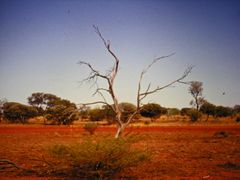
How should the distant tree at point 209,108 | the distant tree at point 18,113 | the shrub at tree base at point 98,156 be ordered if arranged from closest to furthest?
the shrub at tree base at point 98,156, the distant tree at point 18,113, the distant tree at point 209,108

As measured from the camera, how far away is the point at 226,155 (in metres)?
13.6

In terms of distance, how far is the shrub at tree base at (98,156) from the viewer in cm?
779

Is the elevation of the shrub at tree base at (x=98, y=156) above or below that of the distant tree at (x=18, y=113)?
below

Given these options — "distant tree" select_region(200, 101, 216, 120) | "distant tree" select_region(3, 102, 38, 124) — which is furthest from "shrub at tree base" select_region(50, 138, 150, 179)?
"distant tree" select_region(200, 101, 216, 120)

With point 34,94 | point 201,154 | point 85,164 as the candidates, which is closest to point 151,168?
point 85,164

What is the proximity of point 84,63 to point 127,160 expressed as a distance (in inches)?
141

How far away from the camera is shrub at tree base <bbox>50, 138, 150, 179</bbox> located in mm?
7793

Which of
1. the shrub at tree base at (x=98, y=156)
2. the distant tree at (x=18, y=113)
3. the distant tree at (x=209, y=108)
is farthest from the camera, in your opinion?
the distant tree at (x=209, y=108)

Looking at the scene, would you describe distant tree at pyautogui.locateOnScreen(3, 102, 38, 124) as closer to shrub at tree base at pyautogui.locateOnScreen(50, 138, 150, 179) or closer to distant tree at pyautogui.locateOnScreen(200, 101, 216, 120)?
distant tree at pyautogui.locateOnScreen(200, 101, 216, 120)

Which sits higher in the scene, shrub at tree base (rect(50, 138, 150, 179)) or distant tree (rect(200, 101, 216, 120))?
distant tree (rect(200, 101, 216, 120))

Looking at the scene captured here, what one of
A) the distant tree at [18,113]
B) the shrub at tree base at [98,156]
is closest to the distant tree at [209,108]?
the distant tree at [18,113]

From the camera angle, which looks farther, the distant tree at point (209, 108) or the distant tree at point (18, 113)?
the distant tree at point (209, 108)

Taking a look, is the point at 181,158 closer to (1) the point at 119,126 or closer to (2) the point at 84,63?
(1) the point at 119,126

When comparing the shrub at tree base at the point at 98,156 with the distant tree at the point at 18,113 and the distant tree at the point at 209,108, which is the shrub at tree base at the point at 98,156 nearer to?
the distant tree at the point at 18,113
